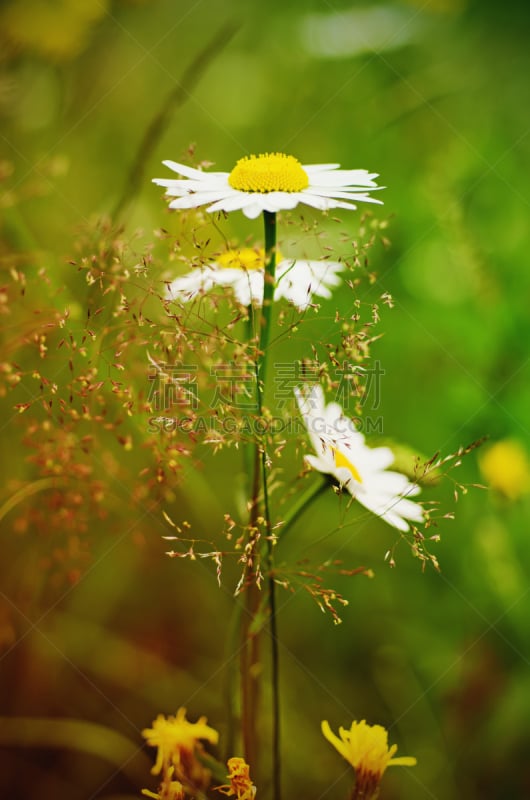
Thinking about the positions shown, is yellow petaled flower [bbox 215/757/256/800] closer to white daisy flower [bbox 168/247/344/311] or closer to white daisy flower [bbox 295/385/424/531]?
white daisy flower [bbox 295/385/424/531]

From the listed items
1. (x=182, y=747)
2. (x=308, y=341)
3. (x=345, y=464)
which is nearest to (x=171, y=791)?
(x=182, y=747)

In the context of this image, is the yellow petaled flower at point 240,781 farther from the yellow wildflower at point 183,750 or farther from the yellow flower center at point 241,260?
the yellow flower center at point 241,260

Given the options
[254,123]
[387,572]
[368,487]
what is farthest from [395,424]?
Answer: [254,123]

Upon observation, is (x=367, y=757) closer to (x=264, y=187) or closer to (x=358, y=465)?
(x=358, y=465)

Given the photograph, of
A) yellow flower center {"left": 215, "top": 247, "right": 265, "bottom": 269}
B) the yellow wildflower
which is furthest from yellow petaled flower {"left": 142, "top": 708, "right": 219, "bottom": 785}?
yellow flower center {"left": 215, "top": 247, "right": 265, "bottom": 269}

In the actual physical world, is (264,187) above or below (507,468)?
below

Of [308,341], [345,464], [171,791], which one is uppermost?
[308,341]

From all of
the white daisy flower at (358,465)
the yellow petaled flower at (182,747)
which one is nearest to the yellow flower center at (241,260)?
the white daisy flower at (358,465)

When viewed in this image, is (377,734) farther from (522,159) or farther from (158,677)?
(522,159)
